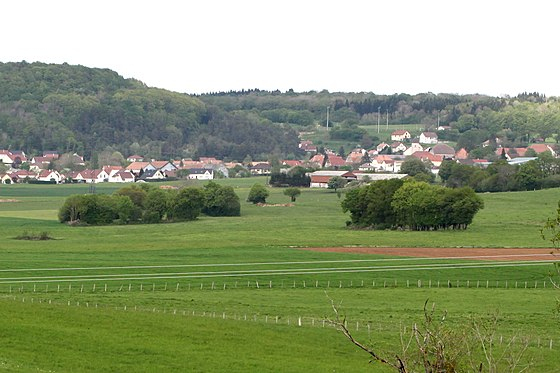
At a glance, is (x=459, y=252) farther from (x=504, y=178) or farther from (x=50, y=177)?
(x=50, y=177)

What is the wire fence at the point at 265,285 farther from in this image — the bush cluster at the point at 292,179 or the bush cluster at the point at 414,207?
the bush cluster at the point at 292,179

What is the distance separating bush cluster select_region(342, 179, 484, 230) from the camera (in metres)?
93.0

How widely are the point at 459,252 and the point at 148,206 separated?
135ft

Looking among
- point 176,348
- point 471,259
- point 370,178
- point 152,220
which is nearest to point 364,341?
point 176,348

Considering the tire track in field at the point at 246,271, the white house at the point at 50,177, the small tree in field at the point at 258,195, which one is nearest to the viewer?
the tire track in field at the point at 246,271

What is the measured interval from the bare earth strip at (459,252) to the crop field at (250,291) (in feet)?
0.66

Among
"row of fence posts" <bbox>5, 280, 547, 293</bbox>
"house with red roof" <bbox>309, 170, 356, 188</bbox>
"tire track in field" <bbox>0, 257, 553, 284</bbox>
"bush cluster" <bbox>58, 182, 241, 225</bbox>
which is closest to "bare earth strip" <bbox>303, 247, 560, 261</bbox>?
"tire track in field" <bbox>0, 257, 553, 284</bbox>

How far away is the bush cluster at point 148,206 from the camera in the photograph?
342 ft

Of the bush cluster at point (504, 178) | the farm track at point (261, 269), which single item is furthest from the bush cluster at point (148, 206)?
the farm track at point (261, 269)

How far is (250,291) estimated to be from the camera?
177 feet

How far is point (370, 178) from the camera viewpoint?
155m

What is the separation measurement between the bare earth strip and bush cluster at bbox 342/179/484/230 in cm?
1587

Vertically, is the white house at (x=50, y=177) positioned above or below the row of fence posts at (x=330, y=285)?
below

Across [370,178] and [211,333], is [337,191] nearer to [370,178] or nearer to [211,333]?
[370,178]
